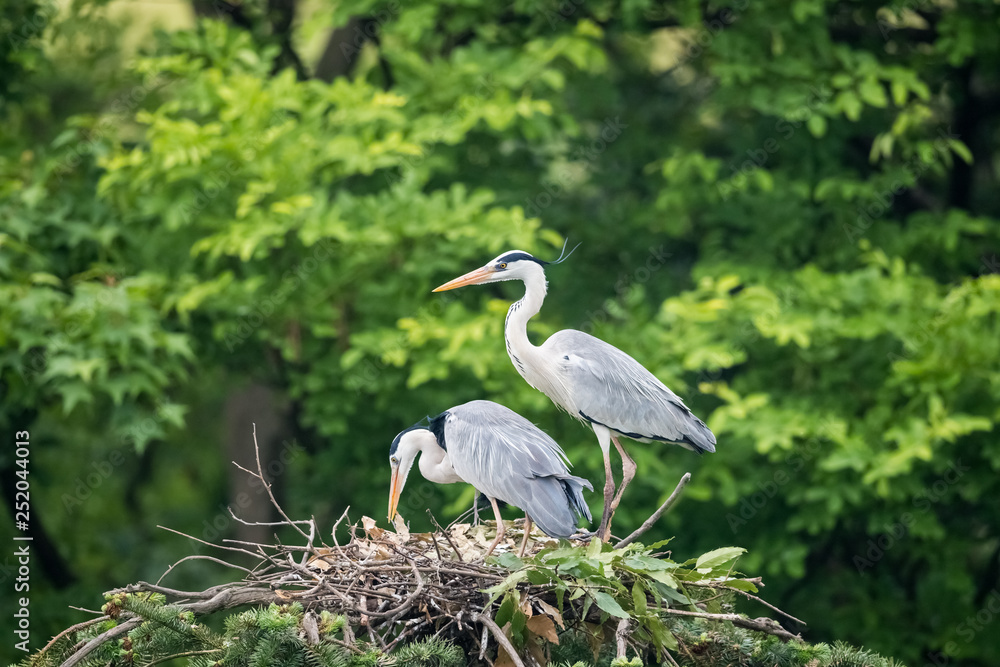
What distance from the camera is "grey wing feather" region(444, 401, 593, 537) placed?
13.1ft

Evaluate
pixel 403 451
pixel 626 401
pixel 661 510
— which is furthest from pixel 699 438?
pixel 403 451

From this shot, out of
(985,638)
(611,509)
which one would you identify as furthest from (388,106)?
(985,638)

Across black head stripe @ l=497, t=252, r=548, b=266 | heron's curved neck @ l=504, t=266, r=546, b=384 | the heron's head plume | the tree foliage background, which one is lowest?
the tree foliage background

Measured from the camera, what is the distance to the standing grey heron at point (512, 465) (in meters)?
4.02

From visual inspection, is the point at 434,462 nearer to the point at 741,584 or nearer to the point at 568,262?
the point at 741,584

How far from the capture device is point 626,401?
4445 millimetres

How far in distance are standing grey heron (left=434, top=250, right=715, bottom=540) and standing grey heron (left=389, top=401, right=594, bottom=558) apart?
0.74ft

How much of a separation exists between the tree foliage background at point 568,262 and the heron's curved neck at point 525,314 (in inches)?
86.3

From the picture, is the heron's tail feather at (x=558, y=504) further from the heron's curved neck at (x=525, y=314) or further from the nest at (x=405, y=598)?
the heron's curved neck at (x=525, y=314)

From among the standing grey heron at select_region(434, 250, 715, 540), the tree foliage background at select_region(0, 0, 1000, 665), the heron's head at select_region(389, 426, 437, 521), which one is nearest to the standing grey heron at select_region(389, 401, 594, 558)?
the heron's head at select_region(389, 426, 437, 521)

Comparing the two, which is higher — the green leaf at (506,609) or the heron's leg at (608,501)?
the green leaf at (506,609)

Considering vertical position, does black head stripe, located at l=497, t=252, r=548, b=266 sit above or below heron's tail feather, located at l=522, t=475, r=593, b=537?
above

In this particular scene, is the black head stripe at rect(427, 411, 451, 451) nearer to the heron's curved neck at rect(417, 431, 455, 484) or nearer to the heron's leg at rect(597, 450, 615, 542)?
the heron's curved neck at rect(417, 431, 455, 484)

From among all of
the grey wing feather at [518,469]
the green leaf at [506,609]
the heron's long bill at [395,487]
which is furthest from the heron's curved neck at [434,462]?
the green leaf at [506,609]
